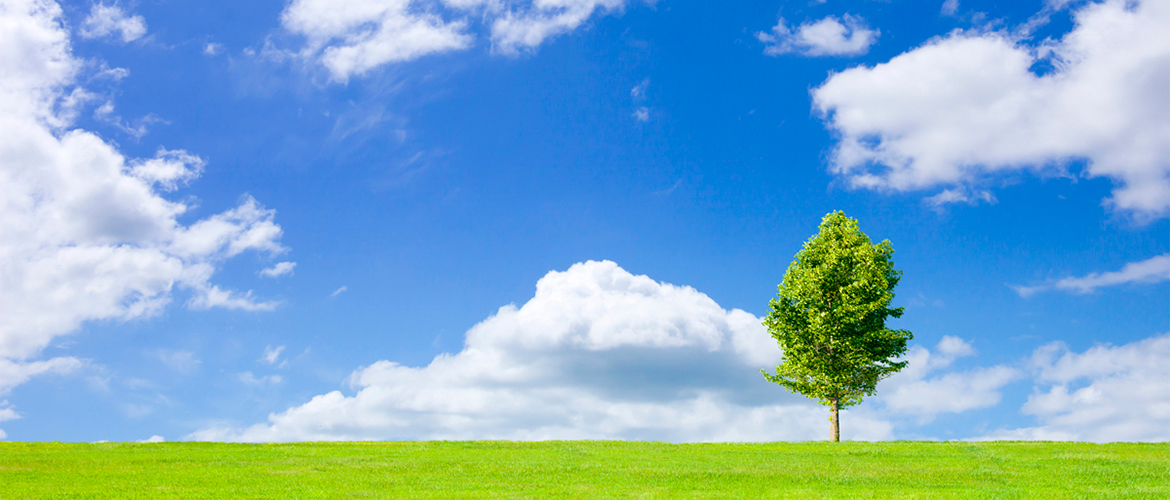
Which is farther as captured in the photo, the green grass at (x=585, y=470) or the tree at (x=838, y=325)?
the tree at (x=838, y=325)

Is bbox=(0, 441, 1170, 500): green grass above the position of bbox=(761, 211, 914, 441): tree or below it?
below

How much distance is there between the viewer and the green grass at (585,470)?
2875cm

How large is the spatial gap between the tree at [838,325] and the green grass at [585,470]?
5377 mm

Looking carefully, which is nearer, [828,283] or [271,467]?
[271,467]

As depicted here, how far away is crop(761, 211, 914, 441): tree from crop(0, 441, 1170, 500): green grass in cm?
538

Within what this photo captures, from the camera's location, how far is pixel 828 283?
51.0 metres

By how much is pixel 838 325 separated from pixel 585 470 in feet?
74.3

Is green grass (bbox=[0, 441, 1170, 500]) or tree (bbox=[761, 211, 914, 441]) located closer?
green grass (bbox=[0, 441, 1170, 500])

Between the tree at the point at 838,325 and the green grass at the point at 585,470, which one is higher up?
the tree at the point at 838,325

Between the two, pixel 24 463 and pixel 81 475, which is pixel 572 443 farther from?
pixel 24 463

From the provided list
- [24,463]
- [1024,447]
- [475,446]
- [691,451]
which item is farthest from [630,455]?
[24,463]

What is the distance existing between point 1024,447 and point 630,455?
22966 mm

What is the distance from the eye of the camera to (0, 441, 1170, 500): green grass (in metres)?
28.8

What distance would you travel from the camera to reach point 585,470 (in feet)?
115
